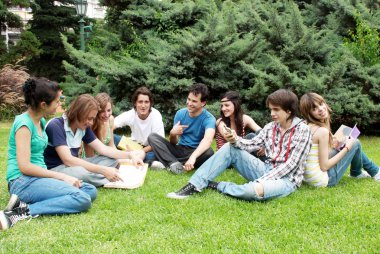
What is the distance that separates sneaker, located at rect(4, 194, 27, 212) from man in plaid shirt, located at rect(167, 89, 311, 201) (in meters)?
1.43

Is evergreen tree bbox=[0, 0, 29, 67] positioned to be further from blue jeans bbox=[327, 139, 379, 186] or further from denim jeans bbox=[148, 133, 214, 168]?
blue jeans bbox=[327, 139, 379, 186]

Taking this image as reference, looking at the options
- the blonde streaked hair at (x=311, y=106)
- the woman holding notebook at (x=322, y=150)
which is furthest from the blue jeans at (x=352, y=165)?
the blonde streaked hair at (x=311, y=106)

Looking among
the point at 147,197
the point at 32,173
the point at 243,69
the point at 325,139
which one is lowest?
the point at 147,197

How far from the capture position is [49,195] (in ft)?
12.0

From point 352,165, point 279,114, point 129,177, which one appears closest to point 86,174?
point 129,177

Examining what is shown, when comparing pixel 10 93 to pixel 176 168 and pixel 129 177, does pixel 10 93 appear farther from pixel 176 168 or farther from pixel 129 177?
pixel 129 177

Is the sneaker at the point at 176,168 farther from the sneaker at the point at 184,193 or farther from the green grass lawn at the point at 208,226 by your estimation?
the sneaker at the point at 184,193

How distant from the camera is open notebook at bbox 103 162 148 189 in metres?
4.59

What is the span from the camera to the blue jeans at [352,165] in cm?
468

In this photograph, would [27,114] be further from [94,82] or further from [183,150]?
[94,82]

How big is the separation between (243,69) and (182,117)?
128 inches

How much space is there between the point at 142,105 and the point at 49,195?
Result: 249 cm

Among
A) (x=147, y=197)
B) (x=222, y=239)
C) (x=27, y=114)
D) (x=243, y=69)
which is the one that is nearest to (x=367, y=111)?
(x=243, y=69)

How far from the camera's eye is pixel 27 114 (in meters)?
3.66
